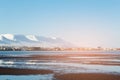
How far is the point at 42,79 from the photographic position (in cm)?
3125

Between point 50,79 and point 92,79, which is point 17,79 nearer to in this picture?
point 50,79

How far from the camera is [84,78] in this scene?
107ft

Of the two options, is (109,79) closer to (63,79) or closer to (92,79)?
(92,79)

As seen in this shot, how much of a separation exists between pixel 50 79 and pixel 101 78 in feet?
18.7

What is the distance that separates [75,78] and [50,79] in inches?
118

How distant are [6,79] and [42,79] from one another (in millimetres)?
4040

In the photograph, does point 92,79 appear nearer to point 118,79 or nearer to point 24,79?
point 118,79

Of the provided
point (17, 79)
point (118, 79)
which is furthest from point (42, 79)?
point (118, 79)

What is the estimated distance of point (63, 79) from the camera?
31.9m

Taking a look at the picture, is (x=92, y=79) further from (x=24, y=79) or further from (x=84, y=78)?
(x=24, y=79)

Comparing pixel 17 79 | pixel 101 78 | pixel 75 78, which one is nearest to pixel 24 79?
pixel 17 79

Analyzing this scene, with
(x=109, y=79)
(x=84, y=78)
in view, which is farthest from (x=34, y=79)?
(x=109, y=79)

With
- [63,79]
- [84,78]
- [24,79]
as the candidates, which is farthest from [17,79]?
[84,78]

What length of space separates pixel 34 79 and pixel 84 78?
550 centimetres
